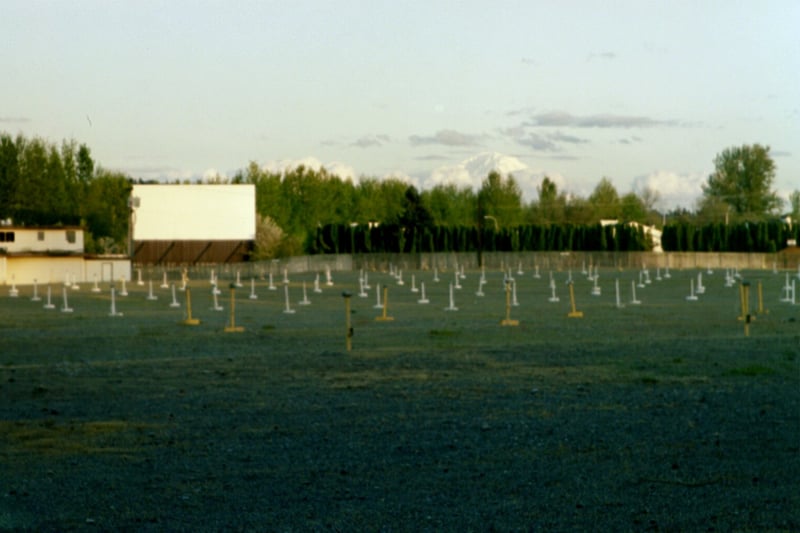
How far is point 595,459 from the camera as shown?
11344 mm

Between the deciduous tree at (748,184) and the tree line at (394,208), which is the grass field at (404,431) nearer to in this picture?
the tree line at (394,208)

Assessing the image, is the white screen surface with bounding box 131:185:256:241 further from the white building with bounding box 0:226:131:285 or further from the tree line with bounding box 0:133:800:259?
the white building with bounding box 0:226:131:285

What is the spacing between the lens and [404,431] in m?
13.1

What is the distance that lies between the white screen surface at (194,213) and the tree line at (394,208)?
2225 millimetres

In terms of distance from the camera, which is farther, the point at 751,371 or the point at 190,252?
the point at 190,252

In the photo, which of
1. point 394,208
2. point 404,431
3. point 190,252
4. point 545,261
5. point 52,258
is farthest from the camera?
point 394,208

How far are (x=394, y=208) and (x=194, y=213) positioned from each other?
48.9 meters

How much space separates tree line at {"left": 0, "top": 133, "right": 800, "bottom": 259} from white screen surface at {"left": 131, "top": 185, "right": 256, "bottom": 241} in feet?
7.30

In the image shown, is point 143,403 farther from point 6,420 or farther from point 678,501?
point 678,501

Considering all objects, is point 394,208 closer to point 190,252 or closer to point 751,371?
point 190,252

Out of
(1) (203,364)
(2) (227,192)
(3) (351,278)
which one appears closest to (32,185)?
(2) (227,192)

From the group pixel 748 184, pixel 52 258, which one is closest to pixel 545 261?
pixel 52 258

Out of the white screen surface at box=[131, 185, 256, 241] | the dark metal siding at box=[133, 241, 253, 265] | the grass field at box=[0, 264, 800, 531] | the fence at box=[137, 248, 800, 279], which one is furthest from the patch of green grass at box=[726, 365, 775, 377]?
the white screen surface at box=[131, 185, 256, 241]

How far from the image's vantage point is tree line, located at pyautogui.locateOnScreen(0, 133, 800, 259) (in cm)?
11488
